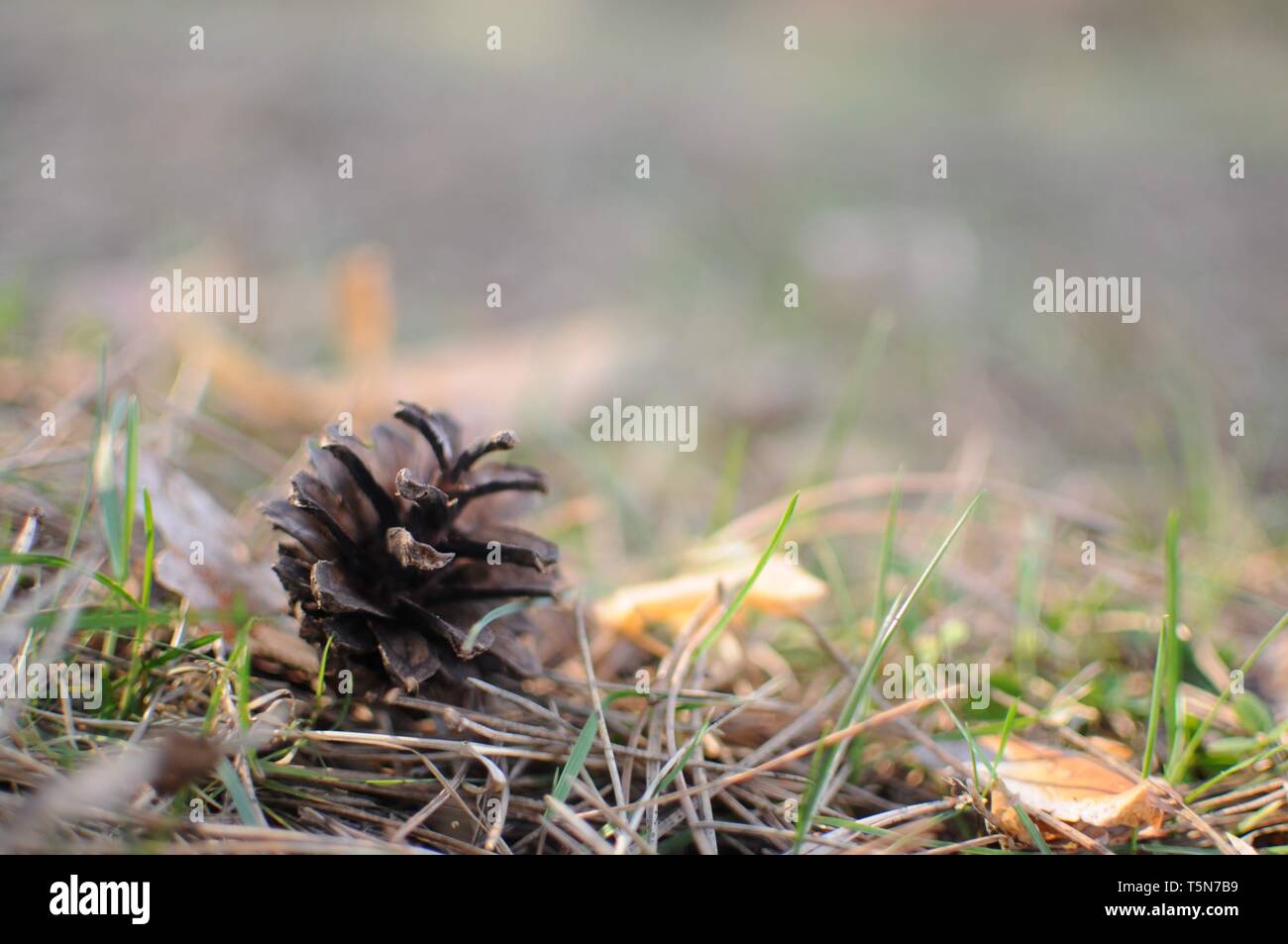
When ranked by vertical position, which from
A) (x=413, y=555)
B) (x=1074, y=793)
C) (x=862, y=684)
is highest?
(x=413, y=555)

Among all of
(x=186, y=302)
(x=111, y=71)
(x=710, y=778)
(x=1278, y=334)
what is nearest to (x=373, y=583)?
(x=710, y=778)

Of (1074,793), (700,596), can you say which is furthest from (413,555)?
(1074,793)

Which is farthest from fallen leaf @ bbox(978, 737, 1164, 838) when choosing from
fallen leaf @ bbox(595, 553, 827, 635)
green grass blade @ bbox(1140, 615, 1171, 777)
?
fallen leaf @ bbox(595, 553, 827, 635)

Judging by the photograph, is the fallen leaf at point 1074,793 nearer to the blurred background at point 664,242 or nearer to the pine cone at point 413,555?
the pine cone at point 413,555

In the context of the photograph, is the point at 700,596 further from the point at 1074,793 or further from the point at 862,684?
the point at 1074,793

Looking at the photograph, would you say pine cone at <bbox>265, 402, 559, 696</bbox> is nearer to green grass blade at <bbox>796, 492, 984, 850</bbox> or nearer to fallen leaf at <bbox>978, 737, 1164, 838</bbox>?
green grass blade at <bbox>796, 492, 984, 850</bbox>

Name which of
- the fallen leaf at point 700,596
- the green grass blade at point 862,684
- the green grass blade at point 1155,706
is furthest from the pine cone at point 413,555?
the green grass blade at point 1155,706

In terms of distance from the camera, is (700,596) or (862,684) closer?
(862,684)

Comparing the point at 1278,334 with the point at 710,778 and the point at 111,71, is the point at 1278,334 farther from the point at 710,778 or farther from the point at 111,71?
the point at 111,71

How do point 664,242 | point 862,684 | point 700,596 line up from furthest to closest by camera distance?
point 664,242
point 700,596
point 862,684
